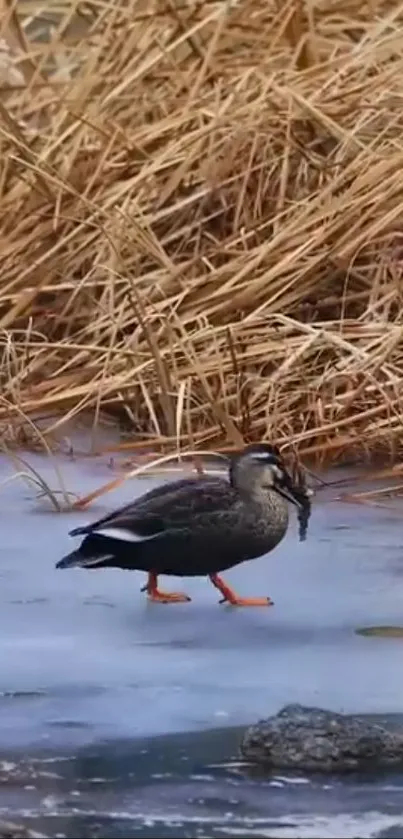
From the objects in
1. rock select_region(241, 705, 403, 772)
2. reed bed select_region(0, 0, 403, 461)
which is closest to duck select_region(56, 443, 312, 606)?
rock select_region(241, 705, 403, 772)

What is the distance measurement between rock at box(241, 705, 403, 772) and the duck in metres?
0.66

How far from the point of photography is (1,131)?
4496 mm

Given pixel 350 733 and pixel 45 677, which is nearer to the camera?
pixel 350 733

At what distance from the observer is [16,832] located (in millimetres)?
1748

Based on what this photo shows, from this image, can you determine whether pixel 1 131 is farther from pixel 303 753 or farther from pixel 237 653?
pixel 303 753

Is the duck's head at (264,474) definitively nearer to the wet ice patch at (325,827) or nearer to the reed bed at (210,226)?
the reed bed at (210,226)

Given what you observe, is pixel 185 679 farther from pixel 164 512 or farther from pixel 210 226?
pixel 210 226

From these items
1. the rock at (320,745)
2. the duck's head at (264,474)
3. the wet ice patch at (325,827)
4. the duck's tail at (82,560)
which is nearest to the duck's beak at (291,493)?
the duck's head at (264,474)

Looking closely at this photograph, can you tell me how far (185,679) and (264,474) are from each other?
20.2 inches

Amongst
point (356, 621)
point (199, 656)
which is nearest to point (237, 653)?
point (199, 656)

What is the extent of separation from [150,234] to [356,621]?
196cm

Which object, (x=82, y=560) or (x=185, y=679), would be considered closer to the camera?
(x=185, y=679)

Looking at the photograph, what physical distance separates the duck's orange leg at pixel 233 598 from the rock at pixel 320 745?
0.64 metres

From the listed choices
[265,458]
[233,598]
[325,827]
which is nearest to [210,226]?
[265,458]
